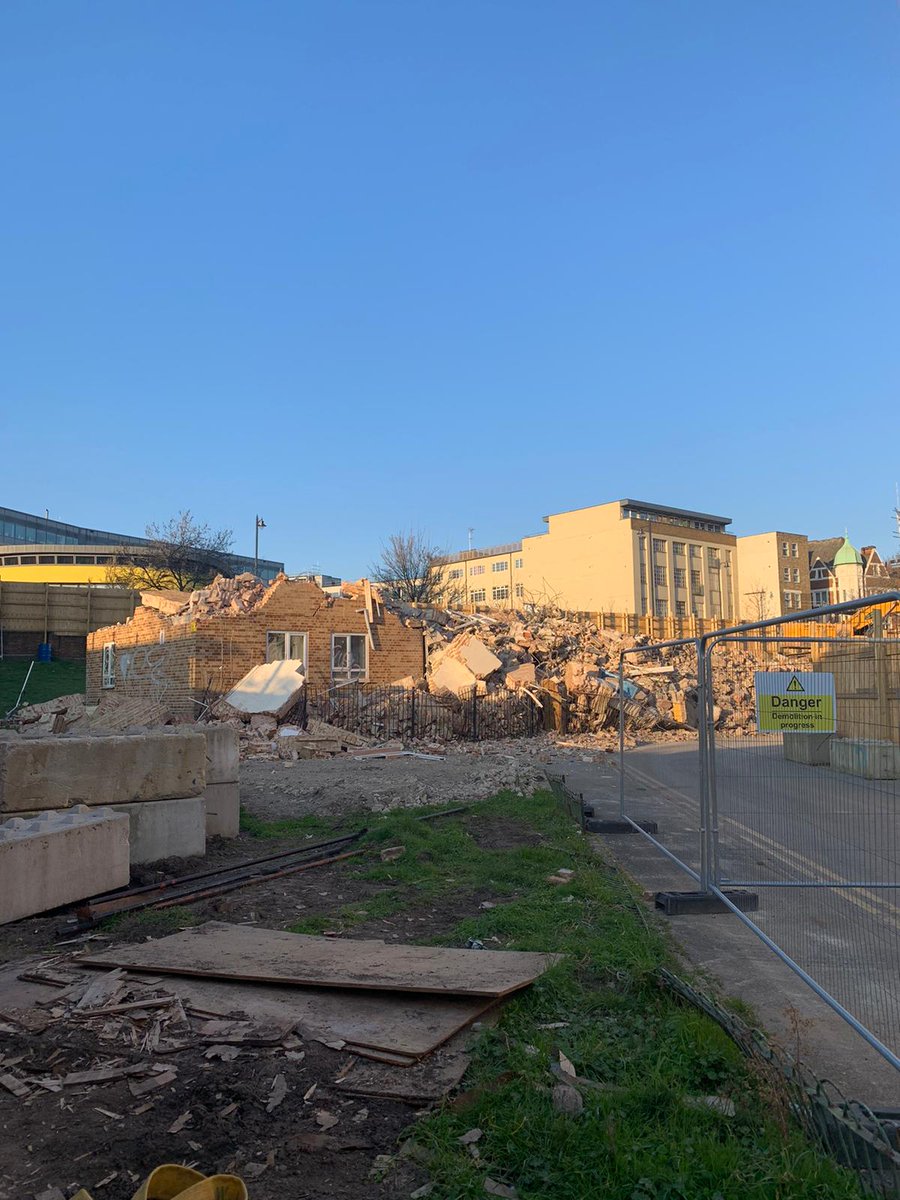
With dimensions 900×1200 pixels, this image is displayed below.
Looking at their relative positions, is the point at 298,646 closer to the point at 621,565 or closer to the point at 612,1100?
the point at 612,1100

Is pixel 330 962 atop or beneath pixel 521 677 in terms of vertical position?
beneath

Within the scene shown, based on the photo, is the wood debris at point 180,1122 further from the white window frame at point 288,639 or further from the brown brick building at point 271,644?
the white window frame at point 288,639

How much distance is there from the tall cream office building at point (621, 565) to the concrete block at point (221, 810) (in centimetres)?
5710

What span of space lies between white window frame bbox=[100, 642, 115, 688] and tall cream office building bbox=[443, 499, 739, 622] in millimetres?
40175

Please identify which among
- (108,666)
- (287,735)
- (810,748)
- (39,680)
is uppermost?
(108,666)

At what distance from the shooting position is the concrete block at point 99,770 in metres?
7.61

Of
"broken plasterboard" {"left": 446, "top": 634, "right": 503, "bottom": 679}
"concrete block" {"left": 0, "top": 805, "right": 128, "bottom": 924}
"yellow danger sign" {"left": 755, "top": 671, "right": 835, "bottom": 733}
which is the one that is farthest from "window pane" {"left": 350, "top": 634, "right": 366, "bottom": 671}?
"yellow danger sign" {"left": 755, "top": 671, "right": 835, "bottom": 733}

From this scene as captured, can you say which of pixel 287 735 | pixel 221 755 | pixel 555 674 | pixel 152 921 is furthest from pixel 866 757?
pixel 555 674

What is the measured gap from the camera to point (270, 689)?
70.6 ft

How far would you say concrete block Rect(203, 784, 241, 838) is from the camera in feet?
31.3

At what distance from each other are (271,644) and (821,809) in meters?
18.8

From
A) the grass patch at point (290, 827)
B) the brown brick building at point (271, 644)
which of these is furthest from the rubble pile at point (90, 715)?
the grass patch at point (290, 827)

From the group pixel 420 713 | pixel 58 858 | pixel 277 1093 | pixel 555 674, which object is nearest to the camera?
pixel 277 1093

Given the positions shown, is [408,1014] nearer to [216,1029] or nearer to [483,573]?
[216,1029]
